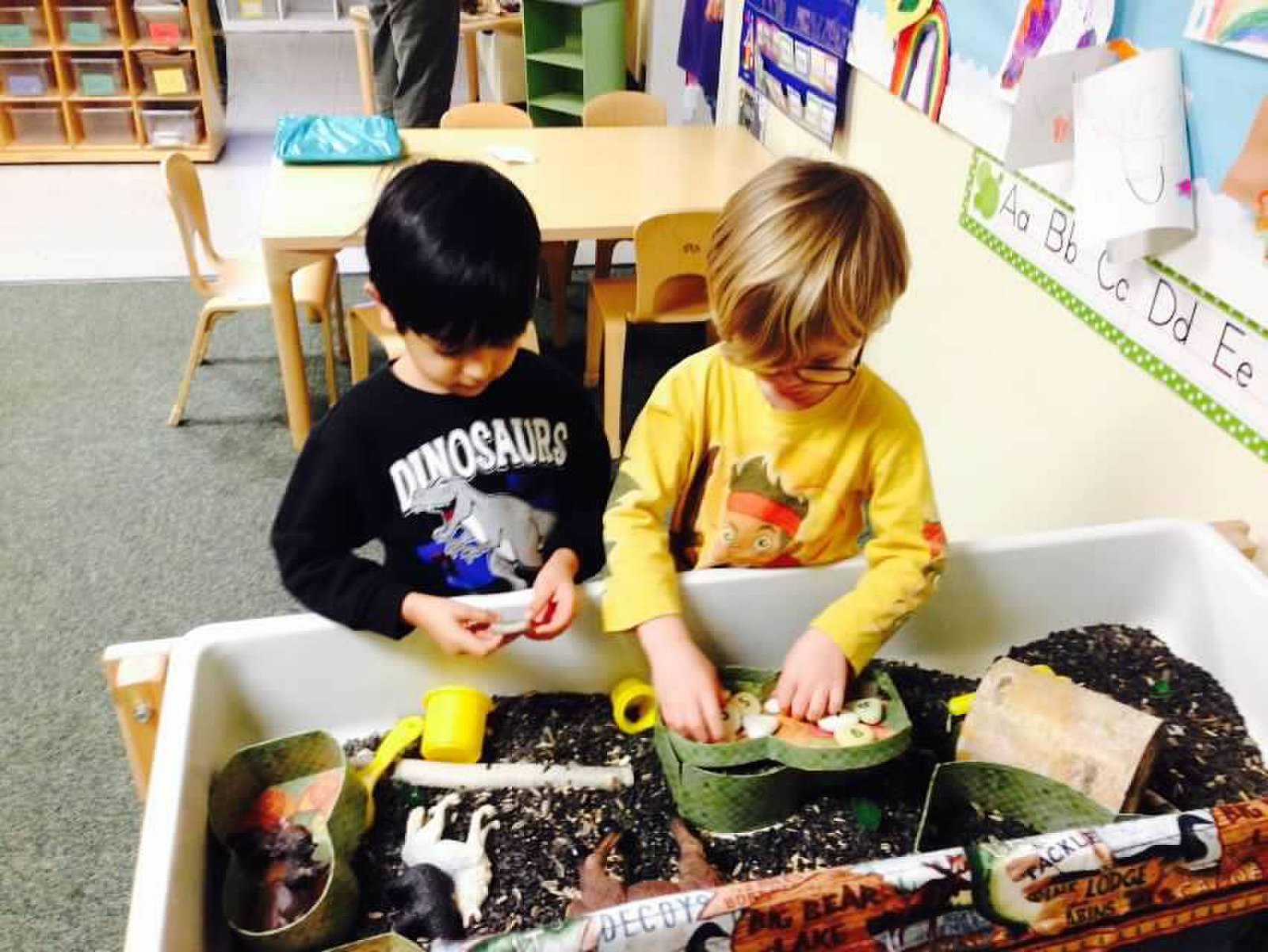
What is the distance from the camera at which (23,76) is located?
3680mm

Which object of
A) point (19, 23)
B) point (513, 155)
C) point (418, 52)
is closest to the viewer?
point (513, 155)

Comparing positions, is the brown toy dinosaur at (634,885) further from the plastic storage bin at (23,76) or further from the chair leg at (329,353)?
the plastic storage bin at (23,76)

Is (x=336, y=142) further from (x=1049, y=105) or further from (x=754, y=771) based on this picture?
(x=754, y=771)

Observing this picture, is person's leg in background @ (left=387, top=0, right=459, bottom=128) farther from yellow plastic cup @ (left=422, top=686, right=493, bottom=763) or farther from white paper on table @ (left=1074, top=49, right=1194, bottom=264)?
yellow plastic cup @ (left=422, top=686, right=493, bottom=763)

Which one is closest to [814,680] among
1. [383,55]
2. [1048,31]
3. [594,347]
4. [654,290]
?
[1048,31]

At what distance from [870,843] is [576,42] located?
→ 371cm

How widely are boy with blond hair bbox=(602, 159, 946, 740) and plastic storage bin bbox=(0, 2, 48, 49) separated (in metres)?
3.84

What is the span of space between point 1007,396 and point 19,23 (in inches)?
151

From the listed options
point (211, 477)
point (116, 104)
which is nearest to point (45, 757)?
point (211, 477)

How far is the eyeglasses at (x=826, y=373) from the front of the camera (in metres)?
0.78

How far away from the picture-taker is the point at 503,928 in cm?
67

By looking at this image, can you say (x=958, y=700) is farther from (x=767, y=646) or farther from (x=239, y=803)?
(x=239, y=803)

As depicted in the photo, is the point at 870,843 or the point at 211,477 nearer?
the point at 870,843

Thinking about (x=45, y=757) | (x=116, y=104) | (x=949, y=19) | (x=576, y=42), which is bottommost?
(x=45, y=757)
